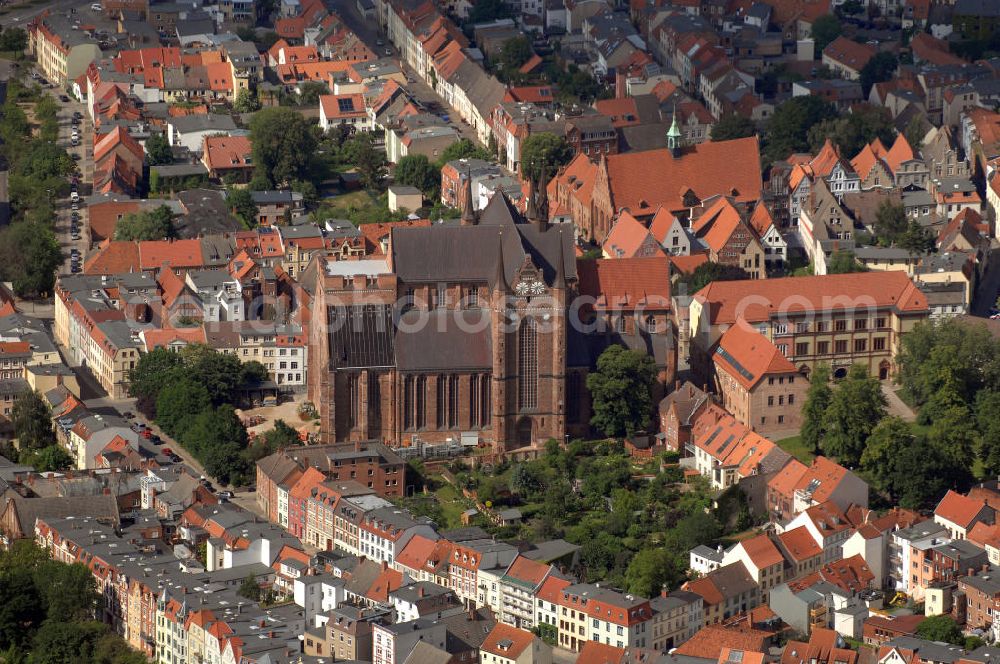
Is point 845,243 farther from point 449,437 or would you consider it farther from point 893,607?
point 893,607

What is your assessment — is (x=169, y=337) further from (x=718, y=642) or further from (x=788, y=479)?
(x=718, y=642)

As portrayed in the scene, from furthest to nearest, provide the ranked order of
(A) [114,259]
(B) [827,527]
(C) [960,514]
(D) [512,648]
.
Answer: (A) [114,259]
(B) [827,527]
(C) [960,514]
(D) [512,648]

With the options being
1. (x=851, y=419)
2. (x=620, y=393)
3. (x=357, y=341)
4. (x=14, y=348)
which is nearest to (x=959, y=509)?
(x=851, y=419)

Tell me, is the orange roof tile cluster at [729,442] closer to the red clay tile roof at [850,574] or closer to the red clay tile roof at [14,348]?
the red clay tile roof at [850,574]

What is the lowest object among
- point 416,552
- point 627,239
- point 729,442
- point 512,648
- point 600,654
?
point 600,654

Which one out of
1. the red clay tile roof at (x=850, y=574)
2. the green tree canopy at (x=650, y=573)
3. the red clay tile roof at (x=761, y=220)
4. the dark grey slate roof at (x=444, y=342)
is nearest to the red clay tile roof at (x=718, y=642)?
the green tree canopy at (x=650, y=573)

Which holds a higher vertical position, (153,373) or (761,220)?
(761,220)

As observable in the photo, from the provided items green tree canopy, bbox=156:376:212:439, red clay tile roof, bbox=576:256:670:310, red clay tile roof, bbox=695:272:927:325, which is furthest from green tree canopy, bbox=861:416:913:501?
green tree canopy, bbox=156:376:212:439
